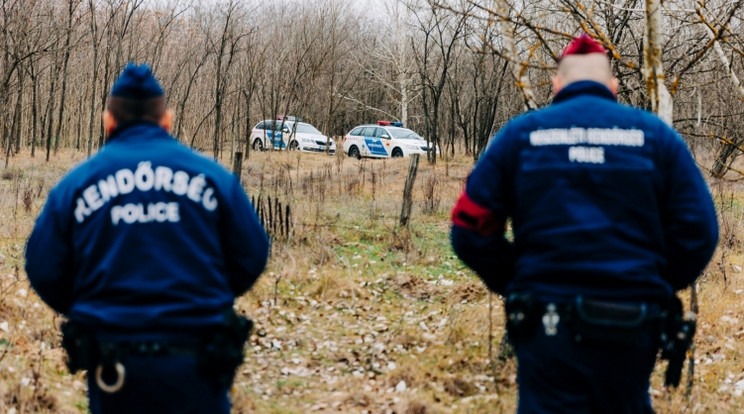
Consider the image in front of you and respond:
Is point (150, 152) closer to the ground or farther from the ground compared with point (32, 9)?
closer to the ground

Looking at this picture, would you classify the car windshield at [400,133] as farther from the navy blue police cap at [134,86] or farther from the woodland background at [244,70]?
the navy blue police cap at [134,86]

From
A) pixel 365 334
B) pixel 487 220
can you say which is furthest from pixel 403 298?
pixel 487 220

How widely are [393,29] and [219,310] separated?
4043 cm

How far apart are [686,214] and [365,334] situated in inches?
200

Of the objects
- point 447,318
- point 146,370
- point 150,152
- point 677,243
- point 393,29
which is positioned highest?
point 393,29

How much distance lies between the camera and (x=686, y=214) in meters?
2.76

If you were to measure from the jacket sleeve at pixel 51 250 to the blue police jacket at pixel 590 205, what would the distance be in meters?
1.41

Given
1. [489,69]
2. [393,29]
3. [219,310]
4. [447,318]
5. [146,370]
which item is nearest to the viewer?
[146,370]

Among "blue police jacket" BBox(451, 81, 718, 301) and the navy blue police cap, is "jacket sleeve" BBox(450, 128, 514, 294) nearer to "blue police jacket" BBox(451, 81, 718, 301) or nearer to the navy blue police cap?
"blue police jacket" BBox(451, 81, 718, 301)

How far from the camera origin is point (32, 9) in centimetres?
2231

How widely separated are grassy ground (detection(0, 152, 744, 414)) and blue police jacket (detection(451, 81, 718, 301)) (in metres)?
2.82

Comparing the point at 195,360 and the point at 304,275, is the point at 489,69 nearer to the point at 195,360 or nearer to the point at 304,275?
the point at 304,275

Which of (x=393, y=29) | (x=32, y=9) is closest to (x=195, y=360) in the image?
(x=32, y=9)

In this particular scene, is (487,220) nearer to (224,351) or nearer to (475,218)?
(475,218)
